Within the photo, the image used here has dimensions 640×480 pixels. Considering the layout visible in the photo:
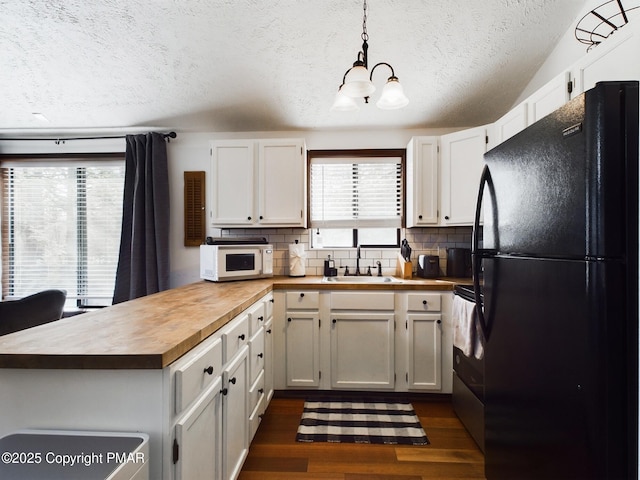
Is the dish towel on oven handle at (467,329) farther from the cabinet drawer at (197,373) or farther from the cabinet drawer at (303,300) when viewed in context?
the cabinet drawer at (197,373)

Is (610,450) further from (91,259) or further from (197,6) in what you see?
(91,259)

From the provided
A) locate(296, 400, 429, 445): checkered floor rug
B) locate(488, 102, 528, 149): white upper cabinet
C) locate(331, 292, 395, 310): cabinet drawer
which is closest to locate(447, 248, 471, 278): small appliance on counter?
locate(331, 292, 395, 310): cabinet drawer

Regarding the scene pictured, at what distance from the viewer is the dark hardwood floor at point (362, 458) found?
1.60 m

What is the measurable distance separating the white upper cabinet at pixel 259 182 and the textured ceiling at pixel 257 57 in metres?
0.32

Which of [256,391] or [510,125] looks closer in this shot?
[256,391]

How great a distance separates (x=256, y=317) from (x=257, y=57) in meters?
1.77

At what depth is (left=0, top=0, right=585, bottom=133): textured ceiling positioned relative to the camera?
1.79 meters

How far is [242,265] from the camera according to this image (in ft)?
8.21

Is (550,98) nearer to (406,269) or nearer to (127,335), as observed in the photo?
(406,269)

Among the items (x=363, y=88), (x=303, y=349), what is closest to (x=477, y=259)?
(x=363, y=88)

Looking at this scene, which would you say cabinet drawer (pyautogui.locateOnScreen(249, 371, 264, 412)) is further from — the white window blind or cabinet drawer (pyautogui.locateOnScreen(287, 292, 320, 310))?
the white window blind

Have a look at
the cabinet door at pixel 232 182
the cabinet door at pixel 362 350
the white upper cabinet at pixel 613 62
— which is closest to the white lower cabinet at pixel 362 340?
the cabinet door at pixel 362 350

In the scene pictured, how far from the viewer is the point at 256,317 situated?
1864 mm

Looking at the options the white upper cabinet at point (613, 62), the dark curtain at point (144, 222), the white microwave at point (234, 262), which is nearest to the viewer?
the white upper cabinet at point (613, 62)
